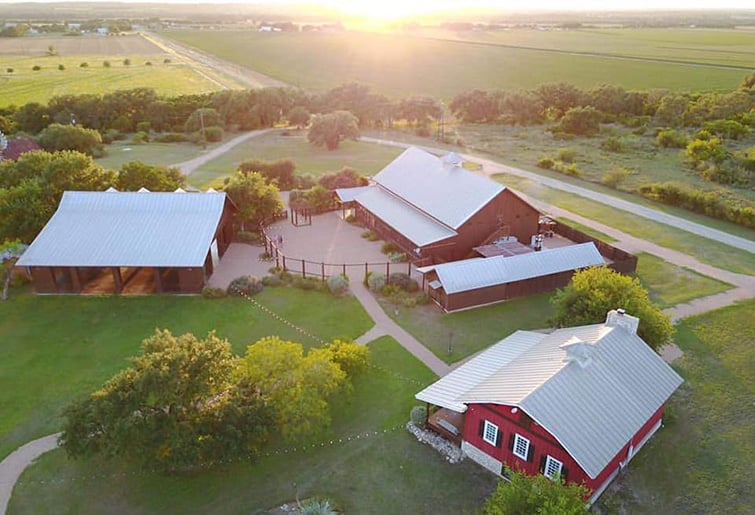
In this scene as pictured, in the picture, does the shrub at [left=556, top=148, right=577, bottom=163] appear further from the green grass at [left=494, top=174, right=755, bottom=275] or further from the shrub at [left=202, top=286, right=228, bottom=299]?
the shrub at [left=202, top=286, right=228, bottom=299]

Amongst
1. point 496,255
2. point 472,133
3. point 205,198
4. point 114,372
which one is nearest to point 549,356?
point 496,255

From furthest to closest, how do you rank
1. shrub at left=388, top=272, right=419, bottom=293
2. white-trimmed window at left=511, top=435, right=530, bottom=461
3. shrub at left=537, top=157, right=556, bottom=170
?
shrub at left=537, top=157, right=556, bottom=170
shrub at left=388, top=272, right=419, bottom=293
white-trimmed window at left=511, top=435, right=530, bottom=461

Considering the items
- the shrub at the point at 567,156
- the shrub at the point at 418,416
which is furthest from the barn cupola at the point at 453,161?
the shrub at the point at 567,156

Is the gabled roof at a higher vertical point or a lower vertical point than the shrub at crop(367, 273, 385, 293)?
higher

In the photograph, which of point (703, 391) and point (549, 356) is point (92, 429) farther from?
point (703, 391)

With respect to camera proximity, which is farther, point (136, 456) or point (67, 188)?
point (67, 188)

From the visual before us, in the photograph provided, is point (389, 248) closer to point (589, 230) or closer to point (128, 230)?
point (589, 230)

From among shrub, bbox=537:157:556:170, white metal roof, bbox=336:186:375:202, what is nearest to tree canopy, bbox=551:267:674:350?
white metal roof, bbox=336:186:375:202
